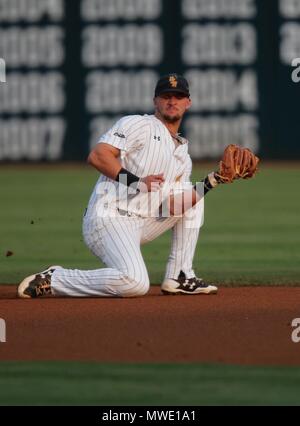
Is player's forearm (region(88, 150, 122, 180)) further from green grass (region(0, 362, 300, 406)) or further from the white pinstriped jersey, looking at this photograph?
green grass (region(0, 362, 300, 406))

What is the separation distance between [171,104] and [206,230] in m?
5.13

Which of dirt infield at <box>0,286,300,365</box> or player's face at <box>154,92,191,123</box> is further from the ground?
player's face at <box>154,92,191,123</box>

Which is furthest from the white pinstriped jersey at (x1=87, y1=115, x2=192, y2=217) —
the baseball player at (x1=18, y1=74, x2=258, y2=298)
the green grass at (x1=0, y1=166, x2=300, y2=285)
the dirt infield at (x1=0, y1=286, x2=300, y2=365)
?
the green grass at (x1=0, y1=166, x2=300, y2=285)

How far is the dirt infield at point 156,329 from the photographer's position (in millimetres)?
5543

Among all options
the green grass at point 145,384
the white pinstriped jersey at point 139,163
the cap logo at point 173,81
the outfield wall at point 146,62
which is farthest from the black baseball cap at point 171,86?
the outfield wall at point 146,62

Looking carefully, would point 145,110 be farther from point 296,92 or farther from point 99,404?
point 99,404

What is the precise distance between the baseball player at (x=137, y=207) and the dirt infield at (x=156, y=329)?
109 mm

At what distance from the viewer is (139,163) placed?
24.0 feet

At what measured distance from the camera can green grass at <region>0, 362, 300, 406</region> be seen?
4613 millimetres

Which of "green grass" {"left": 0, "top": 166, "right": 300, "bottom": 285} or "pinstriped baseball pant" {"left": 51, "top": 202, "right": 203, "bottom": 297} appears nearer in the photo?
"pinstriped baseball pant" {"left": 51, "top": 202, "right": 203, "bottom": 297}

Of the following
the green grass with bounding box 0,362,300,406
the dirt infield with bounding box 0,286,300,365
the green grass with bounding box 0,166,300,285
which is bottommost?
the green grass with bounding box 0,166,300,285

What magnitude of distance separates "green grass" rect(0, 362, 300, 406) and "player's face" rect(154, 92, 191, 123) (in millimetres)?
2356

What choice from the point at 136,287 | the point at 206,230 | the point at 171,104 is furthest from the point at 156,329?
the point at 206,230
